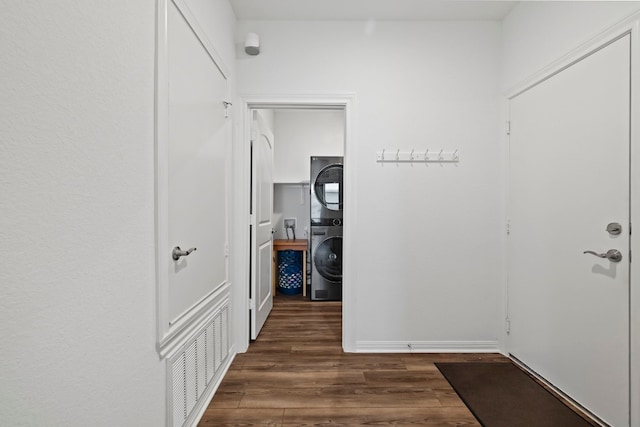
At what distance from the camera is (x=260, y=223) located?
297 centimetres

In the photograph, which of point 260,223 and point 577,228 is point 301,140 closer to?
point 260,223

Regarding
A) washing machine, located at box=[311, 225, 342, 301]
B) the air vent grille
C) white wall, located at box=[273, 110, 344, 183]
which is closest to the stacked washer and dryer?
washing machine, located at box=[311, 225, 342, 301]

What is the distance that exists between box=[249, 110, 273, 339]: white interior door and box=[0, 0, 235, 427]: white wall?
4.73 ft

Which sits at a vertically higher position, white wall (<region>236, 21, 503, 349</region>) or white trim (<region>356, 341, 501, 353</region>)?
white wall (<region>236, 21, 503, 349</region>)

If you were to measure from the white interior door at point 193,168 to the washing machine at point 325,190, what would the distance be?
203 cm

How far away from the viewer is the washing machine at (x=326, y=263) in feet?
13.8

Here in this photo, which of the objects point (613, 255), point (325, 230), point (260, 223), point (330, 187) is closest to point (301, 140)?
point (330, 187)

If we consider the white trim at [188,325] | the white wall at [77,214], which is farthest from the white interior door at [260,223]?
the white wall at [77,214]

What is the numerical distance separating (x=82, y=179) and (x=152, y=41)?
72cm

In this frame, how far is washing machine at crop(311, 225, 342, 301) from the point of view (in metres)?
4.19

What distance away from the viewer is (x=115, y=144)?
41.8 inches

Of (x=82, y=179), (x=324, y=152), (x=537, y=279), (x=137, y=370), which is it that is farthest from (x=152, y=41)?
(x=324, y=152)

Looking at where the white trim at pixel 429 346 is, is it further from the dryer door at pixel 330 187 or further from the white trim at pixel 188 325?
the dryer door at pixel 330 187

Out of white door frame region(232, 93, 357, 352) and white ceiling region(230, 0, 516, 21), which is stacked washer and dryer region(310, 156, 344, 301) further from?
white ceiling region(230, 0, 516, 21)
